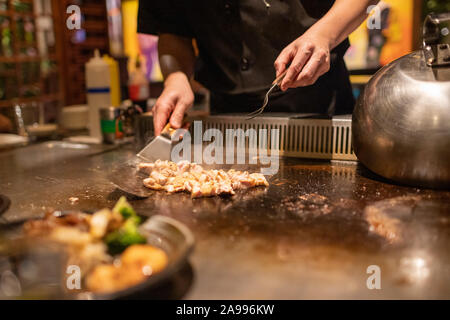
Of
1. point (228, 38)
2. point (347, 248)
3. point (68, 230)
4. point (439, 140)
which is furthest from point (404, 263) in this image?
point (228, 38)

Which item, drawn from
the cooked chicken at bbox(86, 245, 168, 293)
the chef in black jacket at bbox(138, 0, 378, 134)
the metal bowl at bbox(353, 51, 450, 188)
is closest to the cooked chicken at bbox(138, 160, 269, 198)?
the chef in black jacket at bbox(138, 0, 378, 134)

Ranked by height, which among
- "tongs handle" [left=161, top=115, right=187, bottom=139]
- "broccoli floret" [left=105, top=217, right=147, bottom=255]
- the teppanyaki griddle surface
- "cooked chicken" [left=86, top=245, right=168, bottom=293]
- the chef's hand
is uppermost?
the chef's hand

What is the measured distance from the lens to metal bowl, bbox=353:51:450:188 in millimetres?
1311

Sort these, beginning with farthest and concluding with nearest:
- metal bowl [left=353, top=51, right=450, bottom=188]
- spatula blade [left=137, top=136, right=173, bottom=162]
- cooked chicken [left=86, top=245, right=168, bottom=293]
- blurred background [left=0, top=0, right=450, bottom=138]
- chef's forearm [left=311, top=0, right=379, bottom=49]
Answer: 1. blurred background [left=0, top=0, right=450, bottom=138]
2. spatula blade [left=137, top=136, right=173, bottom=162]
3. chef's forearm [left=311, top=0, right=379, bottom=49]
4. metal bowl [left=353, top=51, right=450, bottom=188]
5. cooked chicken [left=86, top=245, right=168, bottom=293]

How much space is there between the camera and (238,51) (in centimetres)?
218

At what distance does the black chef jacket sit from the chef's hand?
0.47 metres

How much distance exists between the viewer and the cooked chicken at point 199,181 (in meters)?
1.41

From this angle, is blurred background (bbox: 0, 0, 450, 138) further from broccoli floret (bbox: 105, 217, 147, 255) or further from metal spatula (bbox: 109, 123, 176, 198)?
broccoli floret (bbox: 105, 217, 147, 255)

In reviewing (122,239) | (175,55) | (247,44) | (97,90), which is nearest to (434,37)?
(247,44)

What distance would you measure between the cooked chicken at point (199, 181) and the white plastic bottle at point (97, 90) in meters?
1.20

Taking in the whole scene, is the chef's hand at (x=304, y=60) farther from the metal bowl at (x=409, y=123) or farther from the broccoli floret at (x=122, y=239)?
the broccoli floret at (x=122, y=239)

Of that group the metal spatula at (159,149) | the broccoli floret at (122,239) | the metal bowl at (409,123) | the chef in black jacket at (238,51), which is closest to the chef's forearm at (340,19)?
the chef in black jacket at (238,51)

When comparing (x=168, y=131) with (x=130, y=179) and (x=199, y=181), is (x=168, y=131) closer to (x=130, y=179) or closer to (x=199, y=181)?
(x=130, y=179)

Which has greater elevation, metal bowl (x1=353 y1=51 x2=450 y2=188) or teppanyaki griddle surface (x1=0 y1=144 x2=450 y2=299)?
metal bowl (x1=353 y1=51 x2=450 y2=188)
